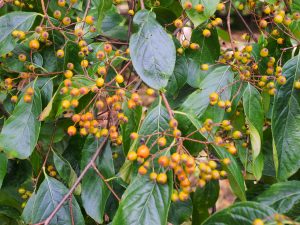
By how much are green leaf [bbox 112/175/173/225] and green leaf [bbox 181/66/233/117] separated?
24 centimetres

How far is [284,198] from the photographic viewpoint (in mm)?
1185

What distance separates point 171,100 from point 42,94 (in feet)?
1.40

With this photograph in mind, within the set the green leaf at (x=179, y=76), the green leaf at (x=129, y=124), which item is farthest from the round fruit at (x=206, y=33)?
the green leaf at (x=129, y=124)

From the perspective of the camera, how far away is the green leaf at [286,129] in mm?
1295

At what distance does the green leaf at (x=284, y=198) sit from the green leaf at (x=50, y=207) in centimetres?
51

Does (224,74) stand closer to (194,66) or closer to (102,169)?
(194,66)

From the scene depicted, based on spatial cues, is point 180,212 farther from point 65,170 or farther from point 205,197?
point 65,170

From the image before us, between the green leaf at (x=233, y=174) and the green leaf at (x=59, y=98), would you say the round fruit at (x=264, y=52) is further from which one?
the green leaf at (x=59, y=98)

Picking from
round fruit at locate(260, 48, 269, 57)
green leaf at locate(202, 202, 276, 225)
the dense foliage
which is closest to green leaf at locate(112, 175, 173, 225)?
the dense foliage

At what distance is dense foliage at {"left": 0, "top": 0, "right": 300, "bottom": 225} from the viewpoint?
1.13m

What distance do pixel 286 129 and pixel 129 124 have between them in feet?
1.47

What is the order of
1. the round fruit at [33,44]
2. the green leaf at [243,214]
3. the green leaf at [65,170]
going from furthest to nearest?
the green leaf at [65,170], the round fruit at [33,44], the green leaf at [243,214]

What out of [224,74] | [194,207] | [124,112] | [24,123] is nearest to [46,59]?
[24,123]

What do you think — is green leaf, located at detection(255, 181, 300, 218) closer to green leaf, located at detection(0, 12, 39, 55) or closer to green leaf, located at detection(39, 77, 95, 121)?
green leaf, located at detection(39, 77, 95, 121)
